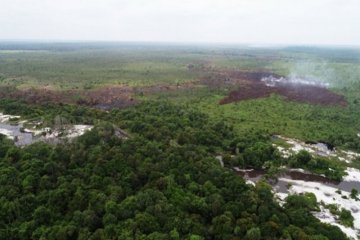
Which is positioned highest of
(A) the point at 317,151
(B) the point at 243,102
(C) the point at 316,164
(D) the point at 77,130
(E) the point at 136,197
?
(E) the point at 136,197

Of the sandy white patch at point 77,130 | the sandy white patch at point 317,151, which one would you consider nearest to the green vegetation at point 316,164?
the sandy white patch at point 317,151

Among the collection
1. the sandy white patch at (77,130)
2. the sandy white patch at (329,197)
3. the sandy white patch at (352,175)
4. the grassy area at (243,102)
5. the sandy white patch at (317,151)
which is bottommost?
the sandy white patch at (329,197)

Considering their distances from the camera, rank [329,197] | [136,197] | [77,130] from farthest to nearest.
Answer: [77,130] < [329,197] < [136,197]

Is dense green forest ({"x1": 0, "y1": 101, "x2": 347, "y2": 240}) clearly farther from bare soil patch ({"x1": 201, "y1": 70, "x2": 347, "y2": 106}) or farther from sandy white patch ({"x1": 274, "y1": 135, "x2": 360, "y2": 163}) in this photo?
Result: bare soil patch ({"x1": 201, "y1": 70, "x2": 347, "y2": 106})

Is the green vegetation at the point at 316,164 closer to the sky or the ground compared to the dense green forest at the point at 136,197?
closer to the ground

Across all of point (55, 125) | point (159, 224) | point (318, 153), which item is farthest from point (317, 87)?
point (159, 224)

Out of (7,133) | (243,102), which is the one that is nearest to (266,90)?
(243,102)

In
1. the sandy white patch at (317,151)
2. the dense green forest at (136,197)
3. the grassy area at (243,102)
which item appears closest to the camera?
the dense green forest at (136,197)

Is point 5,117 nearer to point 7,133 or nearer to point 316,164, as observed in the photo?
A: point 7,133

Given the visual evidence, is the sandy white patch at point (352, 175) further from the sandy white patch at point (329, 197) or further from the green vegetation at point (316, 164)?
the sandy white patch at point (329, 197)

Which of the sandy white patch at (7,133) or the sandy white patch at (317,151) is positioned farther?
the sandy white patch at (7,133)
